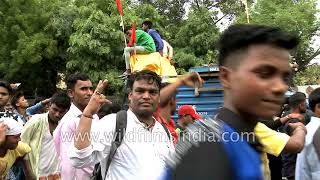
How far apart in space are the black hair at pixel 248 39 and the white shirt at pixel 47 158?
450 cm

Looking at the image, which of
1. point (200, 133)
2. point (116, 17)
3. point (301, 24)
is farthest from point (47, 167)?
point (301, 24)

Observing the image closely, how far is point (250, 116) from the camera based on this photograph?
55.1 inches

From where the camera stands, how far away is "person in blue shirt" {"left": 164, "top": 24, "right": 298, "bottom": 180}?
128cm

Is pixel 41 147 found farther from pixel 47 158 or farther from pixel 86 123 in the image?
pixel 86 123

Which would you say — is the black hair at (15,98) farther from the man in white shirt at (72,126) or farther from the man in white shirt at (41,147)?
the man in white shirt at (72,126)

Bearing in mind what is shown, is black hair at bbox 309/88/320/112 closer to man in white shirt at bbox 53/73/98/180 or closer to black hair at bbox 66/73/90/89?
man in white shirt at bbox 53/73/98/180

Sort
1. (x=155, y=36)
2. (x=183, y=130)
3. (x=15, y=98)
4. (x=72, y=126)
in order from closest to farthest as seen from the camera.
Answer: (x=183, y=130), (x=72, y=126), (x=15, y=98), (x=155, y=36)

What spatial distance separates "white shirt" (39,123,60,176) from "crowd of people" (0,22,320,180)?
12mm

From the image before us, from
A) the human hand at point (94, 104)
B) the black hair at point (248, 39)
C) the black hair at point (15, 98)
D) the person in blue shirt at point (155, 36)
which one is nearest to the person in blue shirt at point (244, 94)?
the black hair at point (248, 39)

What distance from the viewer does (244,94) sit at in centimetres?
137

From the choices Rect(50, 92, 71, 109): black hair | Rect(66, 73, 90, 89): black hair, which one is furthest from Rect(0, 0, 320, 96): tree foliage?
Rect(66, 73, 90, 89): black hair

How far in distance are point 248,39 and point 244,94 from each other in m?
0.16

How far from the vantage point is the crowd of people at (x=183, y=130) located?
1.30 metres

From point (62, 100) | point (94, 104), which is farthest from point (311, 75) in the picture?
point (94, 104)
